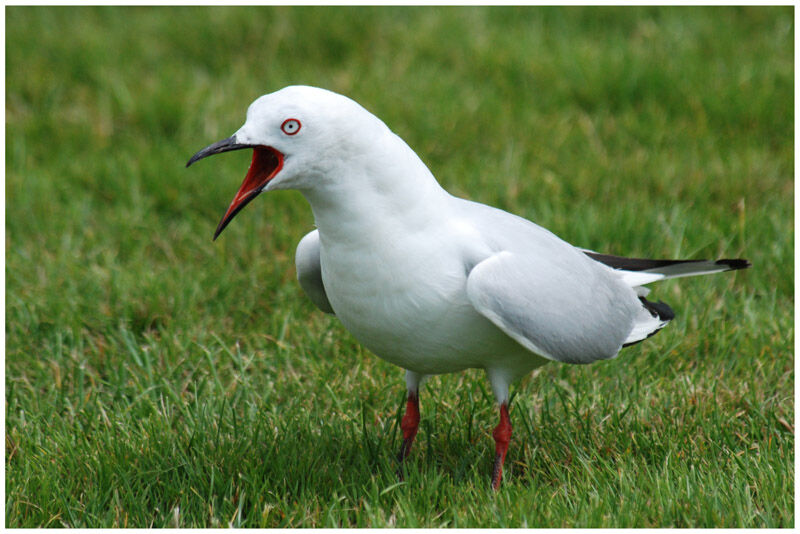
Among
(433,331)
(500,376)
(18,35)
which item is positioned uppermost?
(18,35)

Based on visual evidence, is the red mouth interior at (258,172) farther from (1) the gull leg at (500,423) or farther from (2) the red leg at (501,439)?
(2) the red leg at (501,439)

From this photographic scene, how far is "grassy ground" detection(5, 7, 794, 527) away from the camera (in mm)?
3484

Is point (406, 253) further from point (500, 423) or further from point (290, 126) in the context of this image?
point (500, 423)

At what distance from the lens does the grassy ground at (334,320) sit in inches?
137

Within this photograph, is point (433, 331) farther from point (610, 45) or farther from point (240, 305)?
point (610, 45)

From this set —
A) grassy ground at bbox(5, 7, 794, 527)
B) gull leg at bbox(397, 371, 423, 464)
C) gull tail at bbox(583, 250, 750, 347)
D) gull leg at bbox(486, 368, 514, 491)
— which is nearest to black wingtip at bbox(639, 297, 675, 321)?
gull tail at bbox(583, 250, 750, 347)

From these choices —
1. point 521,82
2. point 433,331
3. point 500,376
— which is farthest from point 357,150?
point 521,82

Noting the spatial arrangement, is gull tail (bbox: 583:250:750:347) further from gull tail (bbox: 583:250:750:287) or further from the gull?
the gull

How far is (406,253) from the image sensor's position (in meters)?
3.21

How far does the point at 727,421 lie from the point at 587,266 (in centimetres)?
86

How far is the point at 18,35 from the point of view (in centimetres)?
739

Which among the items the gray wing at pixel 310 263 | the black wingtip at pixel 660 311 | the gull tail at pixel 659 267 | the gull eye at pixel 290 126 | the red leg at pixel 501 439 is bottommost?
the red leg at pixel 501 439

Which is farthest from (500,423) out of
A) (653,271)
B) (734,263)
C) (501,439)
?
(734,263)

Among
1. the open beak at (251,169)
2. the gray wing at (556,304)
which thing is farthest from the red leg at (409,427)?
the open beak at (251,169)
